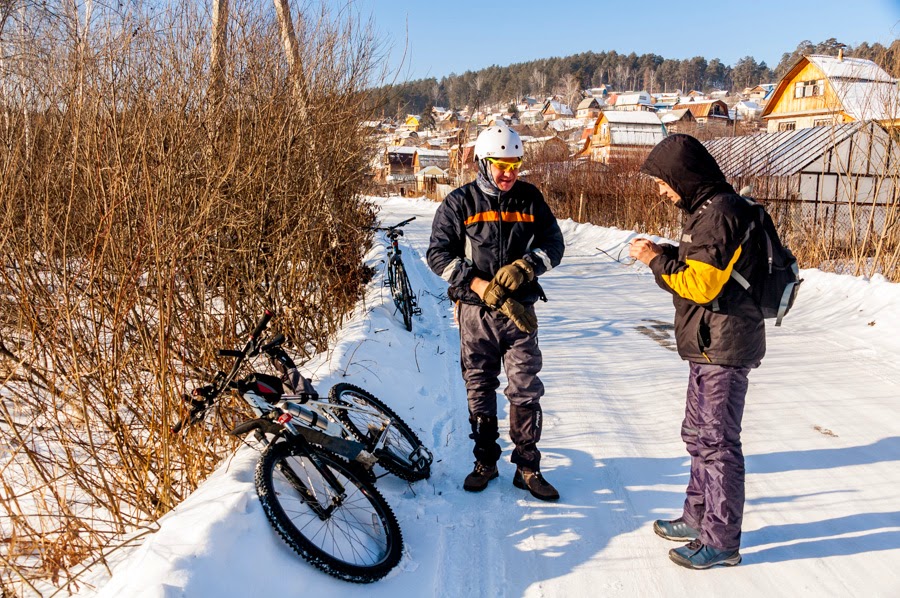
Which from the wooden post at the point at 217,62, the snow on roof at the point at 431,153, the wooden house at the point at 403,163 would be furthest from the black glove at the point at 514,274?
the snow on roof at the point at 431,153

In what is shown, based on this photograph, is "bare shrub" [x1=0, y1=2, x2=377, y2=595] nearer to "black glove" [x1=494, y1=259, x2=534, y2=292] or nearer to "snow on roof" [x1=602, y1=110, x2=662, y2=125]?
"black glove" [x1=494, y1=259, x2=534, y2=292]

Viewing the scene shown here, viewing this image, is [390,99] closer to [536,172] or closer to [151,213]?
[151,213]

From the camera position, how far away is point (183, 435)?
11.4 ft

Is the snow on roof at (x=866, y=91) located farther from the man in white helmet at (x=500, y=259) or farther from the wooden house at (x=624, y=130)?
the wooden house at (x=624, y=130)

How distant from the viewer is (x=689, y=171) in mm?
2820

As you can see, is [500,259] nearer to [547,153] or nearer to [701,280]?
[701,280]

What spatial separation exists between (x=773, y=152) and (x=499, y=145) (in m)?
15.0

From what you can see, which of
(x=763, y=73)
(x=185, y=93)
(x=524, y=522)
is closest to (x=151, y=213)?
(x=185, y=93)

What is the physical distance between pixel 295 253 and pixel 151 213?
2587 mm

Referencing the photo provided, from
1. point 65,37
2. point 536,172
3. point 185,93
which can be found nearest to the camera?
point 185,93

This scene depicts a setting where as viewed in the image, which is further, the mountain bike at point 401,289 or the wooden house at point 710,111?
the wooden house at point 710,111

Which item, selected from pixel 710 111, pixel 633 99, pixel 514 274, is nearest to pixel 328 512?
pixel 514 274

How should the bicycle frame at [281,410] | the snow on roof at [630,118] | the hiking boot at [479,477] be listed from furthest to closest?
the snow on roof at [630,118] < the hiking boot at [479,477] < the bicycle frame at [281,410]

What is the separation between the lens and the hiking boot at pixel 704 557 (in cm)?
291
